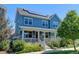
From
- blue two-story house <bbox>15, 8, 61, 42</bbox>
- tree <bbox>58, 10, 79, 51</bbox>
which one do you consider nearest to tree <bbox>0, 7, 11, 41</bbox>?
blue two-story house <bbox>15, 8, 61, 42</bbox>

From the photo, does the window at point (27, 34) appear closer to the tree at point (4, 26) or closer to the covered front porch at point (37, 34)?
the covered front porch at point (37, 34)

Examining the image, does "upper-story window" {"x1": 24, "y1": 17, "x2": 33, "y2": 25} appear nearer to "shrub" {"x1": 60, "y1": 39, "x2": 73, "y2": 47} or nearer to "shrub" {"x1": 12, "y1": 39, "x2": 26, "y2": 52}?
"shrub" {"x1": 12, "y1": 39, "x2": 26, "y2": 52}

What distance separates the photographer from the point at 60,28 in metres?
8.95

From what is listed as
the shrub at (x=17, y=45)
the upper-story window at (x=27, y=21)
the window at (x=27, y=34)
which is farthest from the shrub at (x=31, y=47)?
the upper-story window at (x=27, y=21)

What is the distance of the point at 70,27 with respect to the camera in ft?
29.2

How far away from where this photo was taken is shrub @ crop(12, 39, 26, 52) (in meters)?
8.91

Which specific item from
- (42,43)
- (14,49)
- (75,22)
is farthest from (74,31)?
(14,49)

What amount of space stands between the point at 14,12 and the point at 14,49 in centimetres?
79

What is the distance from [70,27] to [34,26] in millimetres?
776

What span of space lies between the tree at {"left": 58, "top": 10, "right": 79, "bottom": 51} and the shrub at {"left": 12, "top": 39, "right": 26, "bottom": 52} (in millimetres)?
840

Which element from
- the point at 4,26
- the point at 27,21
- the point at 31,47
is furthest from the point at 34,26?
the point at 4,26

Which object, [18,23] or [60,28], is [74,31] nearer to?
[60,28]

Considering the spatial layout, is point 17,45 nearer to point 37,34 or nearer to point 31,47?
point 31,47
